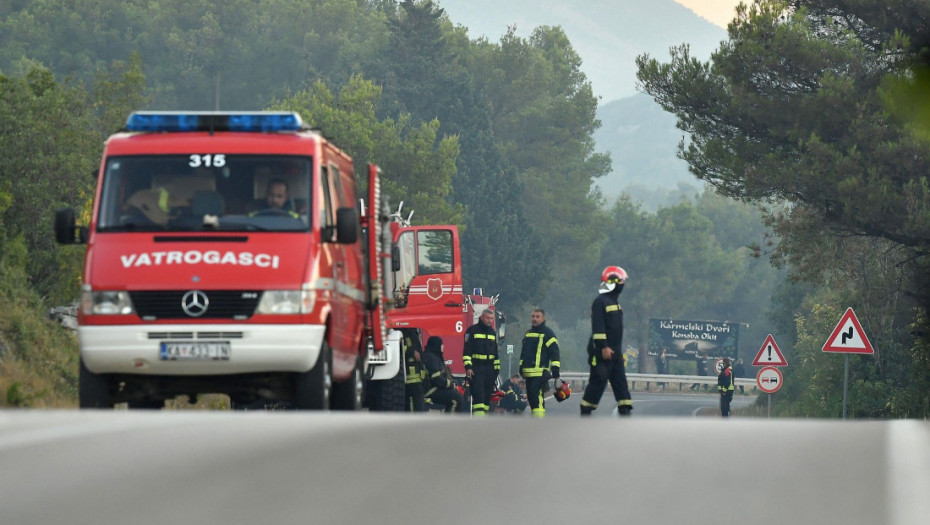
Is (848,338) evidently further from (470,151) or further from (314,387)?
(470,151)

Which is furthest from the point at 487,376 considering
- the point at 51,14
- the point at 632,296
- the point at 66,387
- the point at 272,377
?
the point at 632,296

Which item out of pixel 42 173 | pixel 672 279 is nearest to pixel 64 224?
pixel 42 173

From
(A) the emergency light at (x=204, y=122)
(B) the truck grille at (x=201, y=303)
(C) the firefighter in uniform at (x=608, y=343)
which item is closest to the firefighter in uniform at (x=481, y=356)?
(C) the firefighter in uniform at (x=608, y=343)

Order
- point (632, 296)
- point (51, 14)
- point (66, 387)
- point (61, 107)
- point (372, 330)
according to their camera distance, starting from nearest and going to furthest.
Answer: point (372, 330), point (66, 387), point (61, 107), point (51, 14), point (632, 296)

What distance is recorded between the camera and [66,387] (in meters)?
19.2

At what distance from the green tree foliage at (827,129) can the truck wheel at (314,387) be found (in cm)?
2083

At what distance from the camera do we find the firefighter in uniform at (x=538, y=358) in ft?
67.6

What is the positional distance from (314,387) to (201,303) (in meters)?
1.16

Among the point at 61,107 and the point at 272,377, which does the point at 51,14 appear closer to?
the point at 61,107

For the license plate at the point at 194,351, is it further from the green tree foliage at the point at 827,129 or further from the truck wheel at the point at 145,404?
the green tree foliage at the point at 827,129

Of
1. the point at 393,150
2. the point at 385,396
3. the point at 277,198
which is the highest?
the point at 393,150

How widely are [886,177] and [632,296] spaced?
81.6 m

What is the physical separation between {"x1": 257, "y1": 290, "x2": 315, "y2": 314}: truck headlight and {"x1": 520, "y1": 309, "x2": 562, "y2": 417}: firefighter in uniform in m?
8.78

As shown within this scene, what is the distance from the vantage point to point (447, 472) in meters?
6.68
